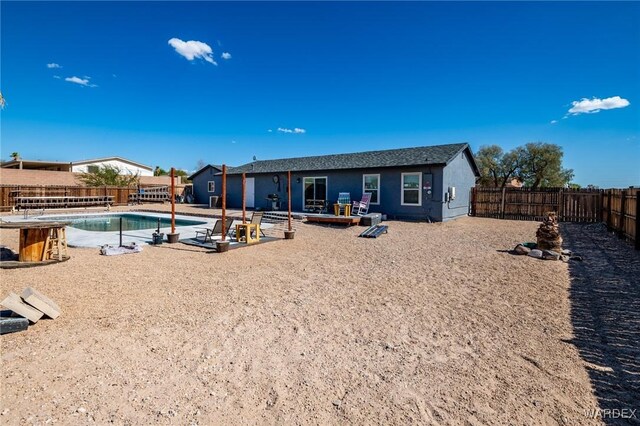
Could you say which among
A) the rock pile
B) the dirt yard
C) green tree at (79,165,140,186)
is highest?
green tree at (79,165,140,186)

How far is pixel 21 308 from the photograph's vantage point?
10.9 feet

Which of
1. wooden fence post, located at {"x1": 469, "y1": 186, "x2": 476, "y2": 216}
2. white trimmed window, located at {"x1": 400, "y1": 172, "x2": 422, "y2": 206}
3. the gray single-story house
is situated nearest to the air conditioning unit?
the gray single-story house

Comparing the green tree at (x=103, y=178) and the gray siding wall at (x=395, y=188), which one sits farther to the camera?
the green tree at (x=103, y=178)

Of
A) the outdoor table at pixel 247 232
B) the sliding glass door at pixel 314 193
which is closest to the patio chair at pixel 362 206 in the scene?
the sliding glass door at pixel 314 193

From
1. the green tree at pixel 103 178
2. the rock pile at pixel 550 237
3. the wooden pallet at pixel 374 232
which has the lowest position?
the wooden pallet at pixel 374 232

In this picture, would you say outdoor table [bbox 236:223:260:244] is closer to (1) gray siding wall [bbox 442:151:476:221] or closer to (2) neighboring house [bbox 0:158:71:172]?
(1) gray siding wall [bbox 442:151:476:221]

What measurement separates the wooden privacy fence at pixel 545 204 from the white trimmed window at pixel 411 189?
4.81 metres

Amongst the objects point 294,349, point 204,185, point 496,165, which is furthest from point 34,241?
point 496,165

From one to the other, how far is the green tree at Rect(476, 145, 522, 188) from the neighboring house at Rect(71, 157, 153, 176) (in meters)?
34.9

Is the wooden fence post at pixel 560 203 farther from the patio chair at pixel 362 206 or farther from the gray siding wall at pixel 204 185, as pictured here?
the gray siding wall at pixel 204 185

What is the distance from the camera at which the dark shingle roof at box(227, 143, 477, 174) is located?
1404cm

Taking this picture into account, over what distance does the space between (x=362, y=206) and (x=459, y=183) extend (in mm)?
5395

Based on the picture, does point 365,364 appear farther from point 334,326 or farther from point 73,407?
point 73,407

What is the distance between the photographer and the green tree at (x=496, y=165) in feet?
96.1
